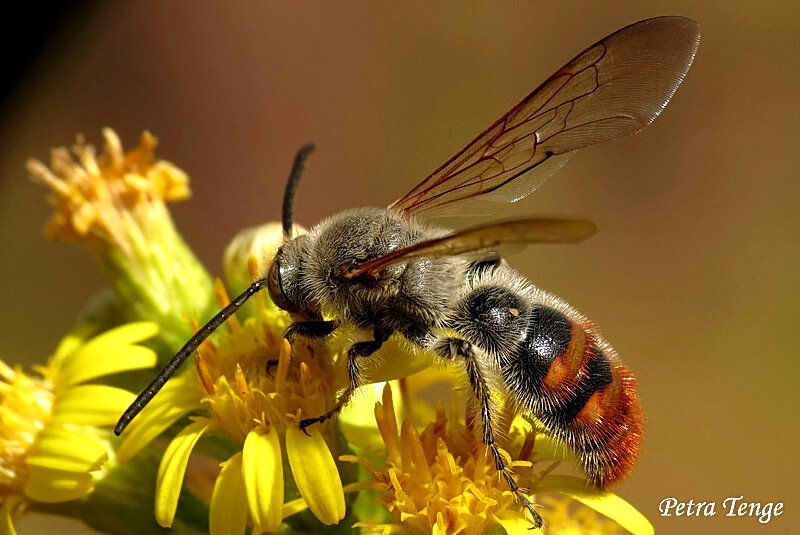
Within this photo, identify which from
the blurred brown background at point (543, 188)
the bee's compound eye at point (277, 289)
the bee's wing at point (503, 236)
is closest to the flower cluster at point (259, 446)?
the bee's compound eye at point (277, 289)

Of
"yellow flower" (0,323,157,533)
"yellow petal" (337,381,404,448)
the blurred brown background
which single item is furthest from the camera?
the blurred brown background

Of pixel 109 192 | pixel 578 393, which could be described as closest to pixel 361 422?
pixel 578 393

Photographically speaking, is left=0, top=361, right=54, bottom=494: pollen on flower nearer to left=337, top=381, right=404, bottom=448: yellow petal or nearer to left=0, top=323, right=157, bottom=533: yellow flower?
left=0, top=323, right=157, bottom=533: yellow flower

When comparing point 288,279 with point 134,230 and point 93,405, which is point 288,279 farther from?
point 134,230

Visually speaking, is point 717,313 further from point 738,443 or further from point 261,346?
point 261,346

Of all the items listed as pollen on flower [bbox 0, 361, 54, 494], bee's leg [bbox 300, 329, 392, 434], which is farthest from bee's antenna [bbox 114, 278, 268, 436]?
pollen on flower [bbox 0, 361, 54, 494]

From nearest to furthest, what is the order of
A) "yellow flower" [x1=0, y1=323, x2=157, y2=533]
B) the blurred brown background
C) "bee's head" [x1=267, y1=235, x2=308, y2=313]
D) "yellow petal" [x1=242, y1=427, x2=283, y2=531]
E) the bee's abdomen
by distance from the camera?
1. "yellow petal" [x1=242, y1=427, x2=283, y2=531]
2. the bee's abdomen
3. "bee's head" [x1=267, y1=235, x2=308, y2=313]
4. "yellow flower" [x1=0, y1=323, x2=157, y2=533]
5. the blurred brown background
